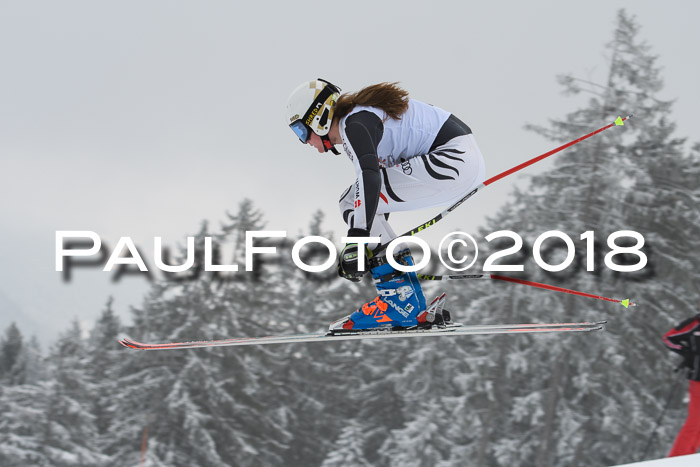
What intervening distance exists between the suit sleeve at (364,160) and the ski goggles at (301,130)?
0.29 m

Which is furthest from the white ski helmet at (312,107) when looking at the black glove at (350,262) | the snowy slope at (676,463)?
the snowy slope at (676,463)

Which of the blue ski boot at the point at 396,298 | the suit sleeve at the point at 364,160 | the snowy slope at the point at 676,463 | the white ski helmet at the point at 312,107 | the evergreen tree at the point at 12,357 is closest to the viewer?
the suit sleeve at the point at 364,160

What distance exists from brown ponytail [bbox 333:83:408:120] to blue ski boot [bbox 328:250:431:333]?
90 cm

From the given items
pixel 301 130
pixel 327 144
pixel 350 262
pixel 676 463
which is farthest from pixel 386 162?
pixel 676 463

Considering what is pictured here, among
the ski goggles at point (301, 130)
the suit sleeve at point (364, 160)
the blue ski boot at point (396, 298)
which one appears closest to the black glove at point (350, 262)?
the suit sleeve at point (364, 160)

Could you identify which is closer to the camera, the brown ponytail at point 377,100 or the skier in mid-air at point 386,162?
the skier in mid-air at point 386,162

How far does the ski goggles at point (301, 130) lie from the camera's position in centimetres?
365

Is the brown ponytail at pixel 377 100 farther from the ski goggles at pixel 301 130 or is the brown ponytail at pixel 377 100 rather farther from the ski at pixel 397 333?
the ski at pixel 397 333

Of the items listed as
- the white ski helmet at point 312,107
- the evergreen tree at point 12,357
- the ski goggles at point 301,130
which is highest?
the white ski helmet at point 312,107

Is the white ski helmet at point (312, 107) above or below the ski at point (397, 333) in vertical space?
above

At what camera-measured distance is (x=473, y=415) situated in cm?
1755

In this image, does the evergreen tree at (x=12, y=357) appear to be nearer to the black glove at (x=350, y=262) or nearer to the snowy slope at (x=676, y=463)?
the black glove at (x=350, y=262)

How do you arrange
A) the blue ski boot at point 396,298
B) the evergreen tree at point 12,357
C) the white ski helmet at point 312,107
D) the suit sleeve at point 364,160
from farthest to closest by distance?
1. the evergreen tree at point 12,357
2. the blue ski boot at point 396,298
3. the white ski helmet at point 312,107
4. the suit sleeve at point 364,160

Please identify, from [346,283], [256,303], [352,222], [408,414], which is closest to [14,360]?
[256,303]
